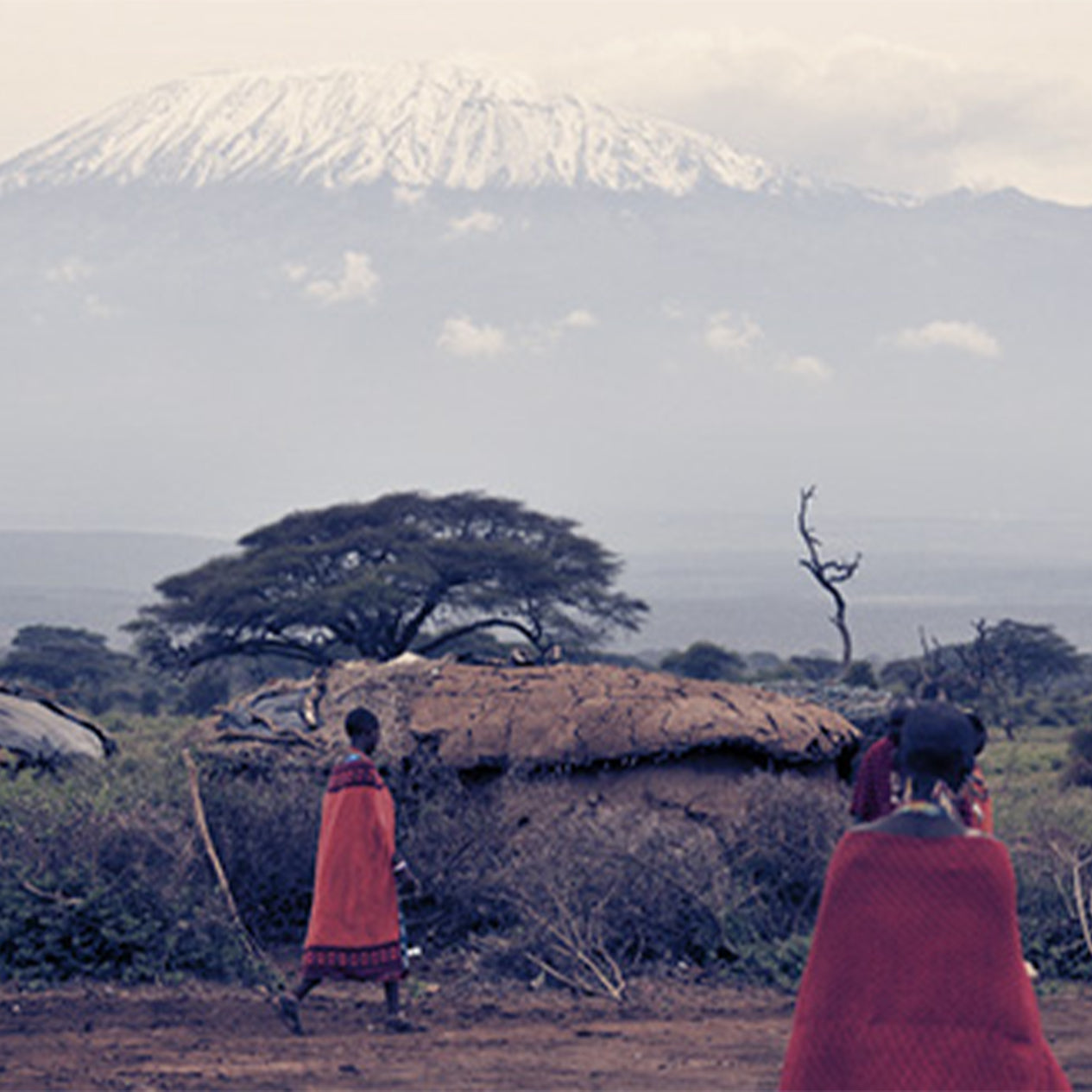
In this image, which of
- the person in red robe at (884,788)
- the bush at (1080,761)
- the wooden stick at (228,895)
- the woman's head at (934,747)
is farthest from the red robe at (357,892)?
the bush at (1080,761)

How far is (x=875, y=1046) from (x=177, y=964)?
15.2 ft

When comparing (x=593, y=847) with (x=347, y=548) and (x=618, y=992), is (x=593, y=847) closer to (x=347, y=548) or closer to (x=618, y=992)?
(x=618, y=992)

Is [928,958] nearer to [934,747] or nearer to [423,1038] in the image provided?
[934,747]

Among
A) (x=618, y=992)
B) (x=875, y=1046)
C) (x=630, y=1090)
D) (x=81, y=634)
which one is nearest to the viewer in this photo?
(x=875, y=1046)

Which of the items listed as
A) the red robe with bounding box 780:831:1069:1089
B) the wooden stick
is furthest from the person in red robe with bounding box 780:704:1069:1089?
the wooden stick

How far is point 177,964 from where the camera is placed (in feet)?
26.3

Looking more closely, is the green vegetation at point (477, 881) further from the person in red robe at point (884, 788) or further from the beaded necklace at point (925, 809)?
the beaded necklace at point (925, 809)

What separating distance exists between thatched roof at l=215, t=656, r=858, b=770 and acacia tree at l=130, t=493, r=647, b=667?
69.6 feet

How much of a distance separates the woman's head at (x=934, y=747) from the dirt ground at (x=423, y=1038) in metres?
2.44

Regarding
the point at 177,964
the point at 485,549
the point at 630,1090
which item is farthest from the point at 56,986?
the point at 485,549

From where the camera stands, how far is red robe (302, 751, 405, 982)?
6.93 metres

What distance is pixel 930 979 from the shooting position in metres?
4.00

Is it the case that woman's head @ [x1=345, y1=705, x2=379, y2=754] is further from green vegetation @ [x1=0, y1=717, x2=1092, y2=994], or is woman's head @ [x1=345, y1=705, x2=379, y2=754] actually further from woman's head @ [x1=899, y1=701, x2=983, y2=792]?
woman's head @ [x1=899, y1=701, x2=983, y2=792]

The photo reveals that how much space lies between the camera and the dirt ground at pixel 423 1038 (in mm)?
6188
